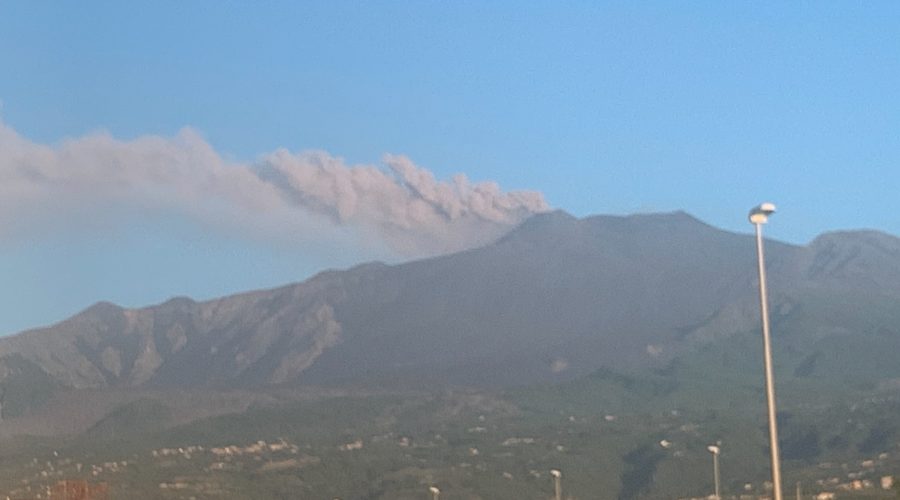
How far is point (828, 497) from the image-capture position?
16950cm

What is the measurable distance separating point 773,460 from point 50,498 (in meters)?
144

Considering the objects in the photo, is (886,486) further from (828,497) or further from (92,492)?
(92,492)

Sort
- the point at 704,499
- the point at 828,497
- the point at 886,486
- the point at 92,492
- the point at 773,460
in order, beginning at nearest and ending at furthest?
the point at 773,460 → the point at 92,492 → the point at 828,497 → the point at 886,486 → the point at 704,499

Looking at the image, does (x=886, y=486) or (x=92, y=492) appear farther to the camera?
(x=886, y=486)

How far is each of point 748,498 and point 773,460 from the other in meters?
132

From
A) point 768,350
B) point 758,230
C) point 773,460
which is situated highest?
point 758,230

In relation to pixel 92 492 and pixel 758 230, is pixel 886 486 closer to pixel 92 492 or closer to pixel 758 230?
pixel 92 492

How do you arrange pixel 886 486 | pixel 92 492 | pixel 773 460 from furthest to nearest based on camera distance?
pixel 886 486, pixel 92 492, pixel 773 460

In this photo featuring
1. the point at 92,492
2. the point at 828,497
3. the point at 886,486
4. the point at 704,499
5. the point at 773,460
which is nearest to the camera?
the point at 773,460

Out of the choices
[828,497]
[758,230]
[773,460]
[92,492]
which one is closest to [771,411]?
[773,460]

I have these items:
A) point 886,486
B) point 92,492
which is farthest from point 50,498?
point 886,486

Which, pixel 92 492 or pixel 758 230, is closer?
pixel 758 230

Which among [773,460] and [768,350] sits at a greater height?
[768,350]

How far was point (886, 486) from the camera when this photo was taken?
595ft
